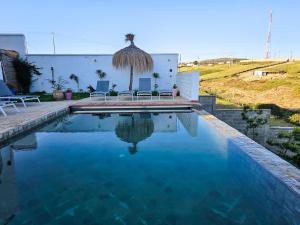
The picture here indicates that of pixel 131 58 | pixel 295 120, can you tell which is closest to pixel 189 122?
pixel 131 58

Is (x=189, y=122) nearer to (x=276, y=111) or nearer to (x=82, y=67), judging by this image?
(x=82, y=67)

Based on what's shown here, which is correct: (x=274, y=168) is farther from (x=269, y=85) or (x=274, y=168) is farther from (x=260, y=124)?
(x=269, y=85)

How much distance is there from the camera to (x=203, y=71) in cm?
4747

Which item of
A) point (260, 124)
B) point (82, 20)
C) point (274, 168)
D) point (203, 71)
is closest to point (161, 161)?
point (274, 168)

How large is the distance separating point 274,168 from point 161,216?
1748 mm

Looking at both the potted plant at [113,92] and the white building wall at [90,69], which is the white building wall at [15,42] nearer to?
the white building wall at [90,69]

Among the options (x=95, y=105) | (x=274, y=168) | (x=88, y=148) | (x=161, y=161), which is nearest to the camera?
(x=274, y=168)

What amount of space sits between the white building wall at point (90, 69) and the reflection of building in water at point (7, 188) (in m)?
11.4

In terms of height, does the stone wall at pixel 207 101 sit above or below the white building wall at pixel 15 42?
below

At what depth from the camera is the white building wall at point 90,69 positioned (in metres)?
15.2

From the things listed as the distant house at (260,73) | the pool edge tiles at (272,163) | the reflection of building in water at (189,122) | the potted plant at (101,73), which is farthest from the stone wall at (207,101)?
the distant house at (260,73)

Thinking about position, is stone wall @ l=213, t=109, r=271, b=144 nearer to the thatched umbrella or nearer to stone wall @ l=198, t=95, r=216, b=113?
stone wall @ l=198, t=95, r=216, b=113

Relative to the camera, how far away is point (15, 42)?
14938 mm

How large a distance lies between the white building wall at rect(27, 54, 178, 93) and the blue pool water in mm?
9982
